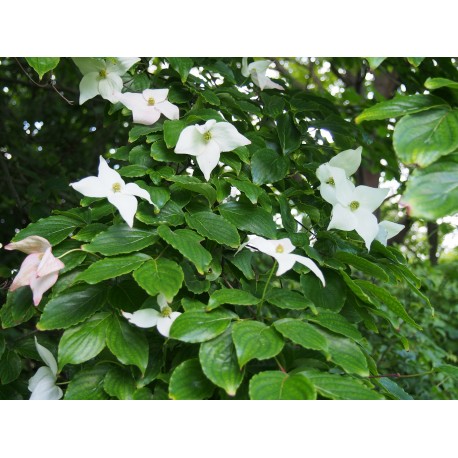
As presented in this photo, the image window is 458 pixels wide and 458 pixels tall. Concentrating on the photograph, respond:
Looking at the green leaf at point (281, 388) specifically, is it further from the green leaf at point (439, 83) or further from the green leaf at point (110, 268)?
the green leaf at point (439, 83)

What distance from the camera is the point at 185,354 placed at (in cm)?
66

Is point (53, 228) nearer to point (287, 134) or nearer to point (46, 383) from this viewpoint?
point (46, 383)

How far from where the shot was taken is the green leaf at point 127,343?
0.62 meters

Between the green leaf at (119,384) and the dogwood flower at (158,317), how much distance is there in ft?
→ 0.23

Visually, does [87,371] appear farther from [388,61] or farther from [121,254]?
[388,61]

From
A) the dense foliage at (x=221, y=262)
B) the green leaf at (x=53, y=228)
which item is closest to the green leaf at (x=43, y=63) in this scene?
the dense foliage at (x=221, y=262)

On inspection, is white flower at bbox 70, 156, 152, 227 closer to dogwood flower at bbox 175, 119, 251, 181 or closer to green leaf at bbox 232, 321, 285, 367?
dogwood flower at bbox 175, 119, 251, 181

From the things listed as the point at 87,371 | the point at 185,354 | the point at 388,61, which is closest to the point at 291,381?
the point at 185,354

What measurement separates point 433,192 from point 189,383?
326 mm

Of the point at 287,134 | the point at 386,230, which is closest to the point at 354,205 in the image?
the point at 386,230

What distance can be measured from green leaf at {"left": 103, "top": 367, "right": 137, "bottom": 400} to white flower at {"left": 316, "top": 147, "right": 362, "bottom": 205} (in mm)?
385

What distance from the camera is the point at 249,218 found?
78cm
